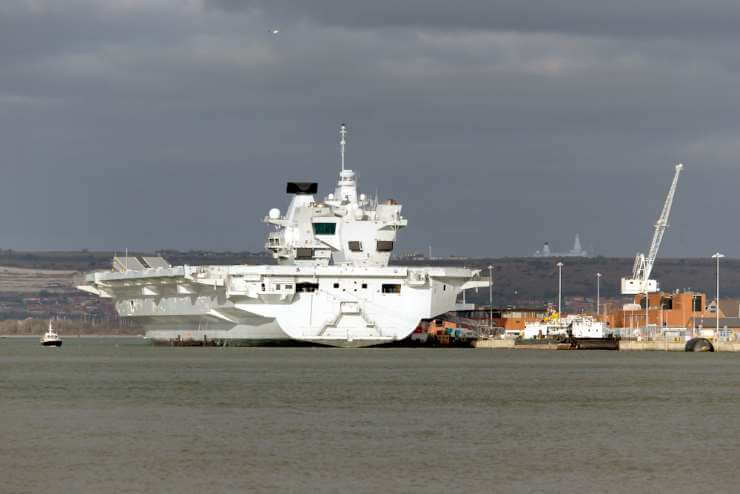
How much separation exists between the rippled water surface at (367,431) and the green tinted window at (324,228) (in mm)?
33628

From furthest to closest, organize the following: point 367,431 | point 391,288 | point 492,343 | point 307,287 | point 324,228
A: point 492,343
point 324,228
point 391,288
point 307,287
point 367,431

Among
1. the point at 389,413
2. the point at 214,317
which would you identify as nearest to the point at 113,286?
the point at 214,317

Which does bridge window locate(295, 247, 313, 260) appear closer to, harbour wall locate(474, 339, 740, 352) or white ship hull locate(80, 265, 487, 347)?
white ship hull locate(80, 265, 487, 347)

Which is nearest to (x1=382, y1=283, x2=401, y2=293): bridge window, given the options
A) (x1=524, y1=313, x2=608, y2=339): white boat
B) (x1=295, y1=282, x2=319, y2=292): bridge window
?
(x1=295, y1=282, x2=319, y2=292): bridge window

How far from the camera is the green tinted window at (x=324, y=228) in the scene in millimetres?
112938

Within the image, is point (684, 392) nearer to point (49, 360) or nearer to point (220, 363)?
point (220, 363)

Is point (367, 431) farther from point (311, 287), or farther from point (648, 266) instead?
point (648, 266)

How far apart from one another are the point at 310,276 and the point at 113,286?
2202cm

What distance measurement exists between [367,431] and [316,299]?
194 feet

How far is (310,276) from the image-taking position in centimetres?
10344

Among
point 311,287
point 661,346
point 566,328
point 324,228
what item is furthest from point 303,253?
point 661,346

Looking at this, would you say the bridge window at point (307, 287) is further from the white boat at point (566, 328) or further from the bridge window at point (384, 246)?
the white boat at point (566, 328)

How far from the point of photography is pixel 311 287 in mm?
104438

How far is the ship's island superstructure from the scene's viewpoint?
104 m
